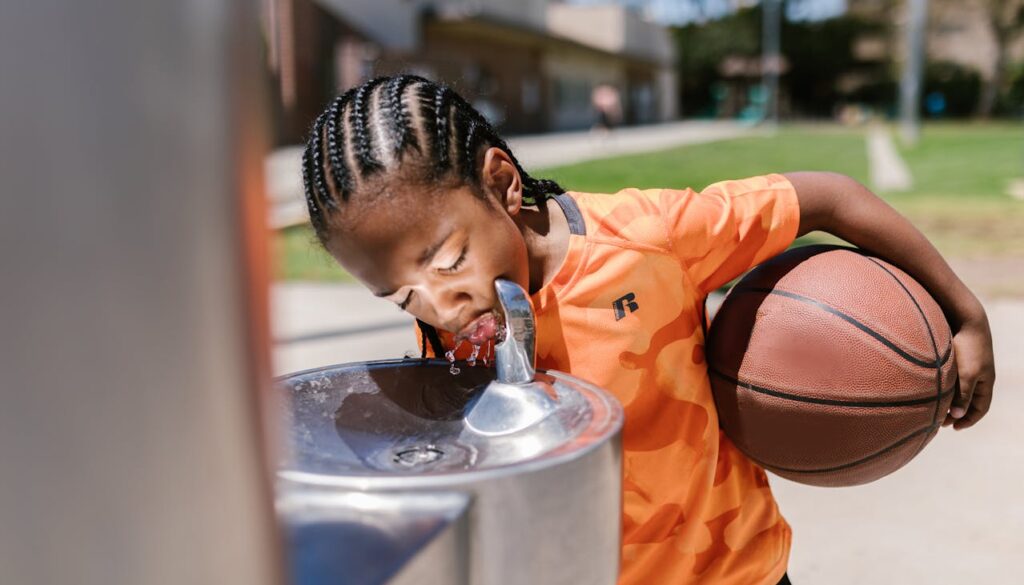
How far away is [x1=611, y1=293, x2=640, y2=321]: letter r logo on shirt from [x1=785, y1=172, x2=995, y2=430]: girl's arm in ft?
1.16

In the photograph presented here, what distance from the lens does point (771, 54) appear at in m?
53.4

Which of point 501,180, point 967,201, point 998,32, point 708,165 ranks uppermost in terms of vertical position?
point 998,32

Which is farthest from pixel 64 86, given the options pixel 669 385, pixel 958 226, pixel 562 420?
pixel 958 226

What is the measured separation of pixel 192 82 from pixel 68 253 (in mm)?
96

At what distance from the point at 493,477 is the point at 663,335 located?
88 centimetres

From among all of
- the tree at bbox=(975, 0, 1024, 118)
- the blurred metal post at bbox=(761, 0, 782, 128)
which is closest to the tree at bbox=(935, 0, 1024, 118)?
the tree at bbox=(975, 0, 1024, 118)

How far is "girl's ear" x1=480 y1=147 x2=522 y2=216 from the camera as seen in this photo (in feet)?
4.96

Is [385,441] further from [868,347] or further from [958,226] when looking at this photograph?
[958,226]

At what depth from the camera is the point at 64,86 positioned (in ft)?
1.50

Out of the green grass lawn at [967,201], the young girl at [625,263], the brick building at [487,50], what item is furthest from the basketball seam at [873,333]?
the brick building at [487,50]

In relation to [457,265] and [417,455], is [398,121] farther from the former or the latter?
[417,455]

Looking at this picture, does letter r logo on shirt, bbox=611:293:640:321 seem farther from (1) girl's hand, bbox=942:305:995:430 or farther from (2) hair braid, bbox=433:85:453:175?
(1) girl's hand, bbox=942:305:995:430

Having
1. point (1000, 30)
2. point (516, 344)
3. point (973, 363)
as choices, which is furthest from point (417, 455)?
point (1000, 30)

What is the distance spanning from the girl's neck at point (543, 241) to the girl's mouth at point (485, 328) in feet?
0.96
